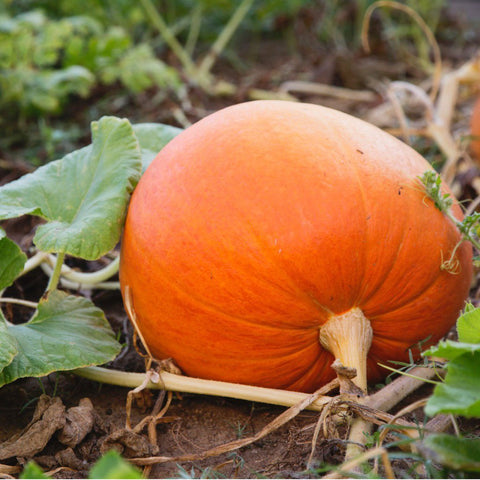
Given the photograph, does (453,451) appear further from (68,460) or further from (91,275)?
(91,275)

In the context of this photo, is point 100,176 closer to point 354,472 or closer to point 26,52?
point 354,472

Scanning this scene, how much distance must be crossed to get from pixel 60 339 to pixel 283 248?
616mm

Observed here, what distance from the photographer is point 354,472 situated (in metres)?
1.30

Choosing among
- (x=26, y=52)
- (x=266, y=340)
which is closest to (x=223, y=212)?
(x=266, y=340)

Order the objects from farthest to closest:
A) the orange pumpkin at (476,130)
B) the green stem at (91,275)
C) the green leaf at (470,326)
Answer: the orange pumpkin at (476,130), the green stem at (91,275), the green leaf at (470,326)

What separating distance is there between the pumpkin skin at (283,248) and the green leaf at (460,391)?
378mm

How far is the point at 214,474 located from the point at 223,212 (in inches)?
22.4

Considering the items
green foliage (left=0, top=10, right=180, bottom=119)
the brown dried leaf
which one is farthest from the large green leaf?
green foliage (left=0, top=10, right=180, bottom=119)

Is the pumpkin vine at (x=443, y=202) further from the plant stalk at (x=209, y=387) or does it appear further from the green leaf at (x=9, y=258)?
the green leaf at (x=9, y=258)

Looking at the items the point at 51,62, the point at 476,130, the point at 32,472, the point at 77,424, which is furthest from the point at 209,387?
the point at 51,62

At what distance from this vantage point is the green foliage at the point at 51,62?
12.5 feet

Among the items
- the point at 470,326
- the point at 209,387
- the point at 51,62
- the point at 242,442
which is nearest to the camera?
the point at 470,326

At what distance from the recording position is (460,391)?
3.87ft

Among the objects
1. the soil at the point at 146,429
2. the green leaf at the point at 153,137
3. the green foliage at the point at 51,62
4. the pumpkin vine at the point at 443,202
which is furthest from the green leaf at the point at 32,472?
the green foliage at the point at 51,62
